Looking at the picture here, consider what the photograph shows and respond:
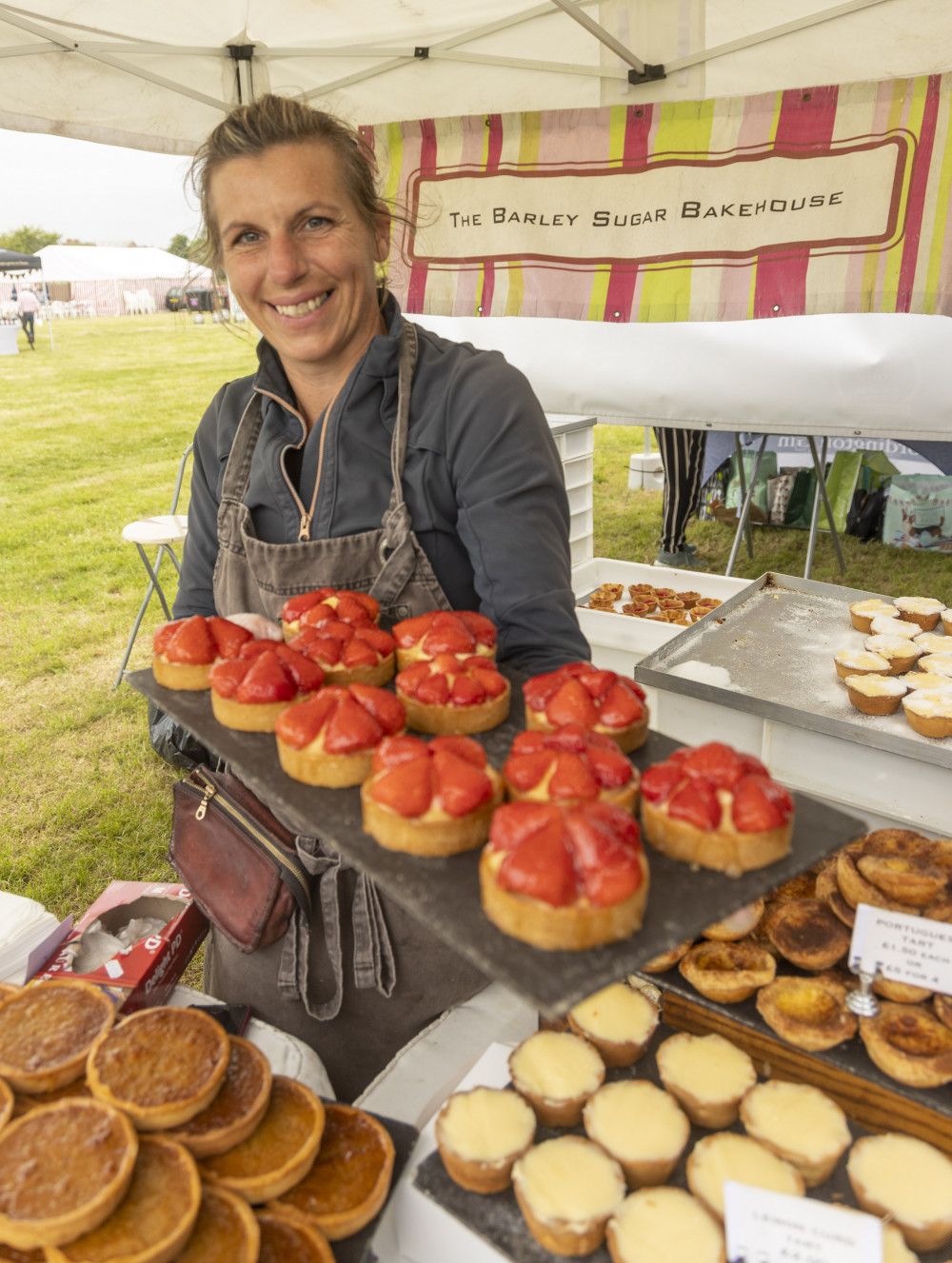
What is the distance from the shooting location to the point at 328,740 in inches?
51.3

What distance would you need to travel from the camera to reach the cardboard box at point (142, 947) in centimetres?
170

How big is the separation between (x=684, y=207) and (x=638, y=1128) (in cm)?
320

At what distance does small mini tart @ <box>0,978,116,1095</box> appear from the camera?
1.30 m

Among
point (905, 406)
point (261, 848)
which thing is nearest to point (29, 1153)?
point (261, 848)

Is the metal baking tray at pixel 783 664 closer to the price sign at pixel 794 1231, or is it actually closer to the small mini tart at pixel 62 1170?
the price sign at pixel 794 1231

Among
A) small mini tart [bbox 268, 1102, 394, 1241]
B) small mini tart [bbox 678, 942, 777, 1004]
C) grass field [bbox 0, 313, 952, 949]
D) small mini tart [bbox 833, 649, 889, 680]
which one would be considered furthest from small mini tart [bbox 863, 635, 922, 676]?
grass field [bbox 0, 313, 952, 949]

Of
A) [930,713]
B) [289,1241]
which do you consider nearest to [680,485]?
[930,713]

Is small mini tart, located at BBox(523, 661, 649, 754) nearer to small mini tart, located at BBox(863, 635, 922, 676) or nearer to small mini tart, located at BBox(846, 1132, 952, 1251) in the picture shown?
small mini tart, located at BBox(846, 1132, 952, 1251)

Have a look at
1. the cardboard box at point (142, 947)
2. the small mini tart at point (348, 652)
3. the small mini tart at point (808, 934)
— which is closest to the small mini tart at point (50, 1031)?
the cardboard box at point (142, 947)

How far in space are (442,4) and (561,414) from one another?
2.56 meters

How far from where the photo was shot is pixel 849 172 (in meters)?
2.94

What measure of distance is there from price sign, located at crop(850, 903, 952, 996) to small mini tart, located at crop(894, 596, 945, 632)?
2.07 m

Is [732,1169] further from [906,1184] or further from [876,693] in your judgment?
[876,693]

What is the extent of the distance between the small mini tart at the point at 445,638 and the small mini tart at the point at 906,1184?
37.8 inches
